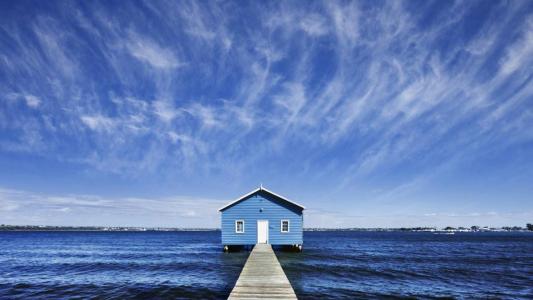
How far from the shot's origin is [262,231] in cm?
3148

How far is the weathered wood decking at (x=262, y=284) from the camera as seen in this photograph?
A: 11.6 m

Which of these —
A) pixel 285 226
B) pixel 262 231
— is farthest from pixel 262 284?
pixel 285 226

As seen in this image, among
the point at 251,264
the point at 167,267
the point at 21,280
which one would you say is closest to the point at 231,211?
the point at 167,267

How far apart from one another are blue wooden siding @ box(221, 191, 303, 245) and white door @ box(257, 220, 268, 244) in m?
0.28

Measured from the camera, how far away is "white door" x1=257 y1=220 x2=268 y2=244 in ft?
103

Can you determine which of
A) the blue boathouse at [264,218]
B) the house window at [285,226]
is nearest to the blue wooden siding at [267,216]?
the blue boathouse at [264,218]

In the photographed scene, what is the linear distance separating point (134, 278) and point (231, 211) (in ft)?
38.0

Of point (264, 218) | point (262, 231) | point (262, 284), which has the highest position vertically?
point (264, 218)

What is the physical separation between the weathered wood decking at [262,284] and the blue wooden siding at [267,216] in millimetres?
13324

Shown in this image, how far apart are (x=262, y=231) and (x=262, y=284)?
1852 cm

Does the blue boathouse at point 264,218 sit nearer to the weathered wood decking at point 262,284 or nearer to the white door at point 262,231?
the white door at point 262,231

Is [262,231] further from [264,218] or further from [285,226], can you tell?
[285,226]

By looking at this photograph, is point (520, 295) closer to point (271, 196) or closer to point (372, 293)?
point (372, 293)

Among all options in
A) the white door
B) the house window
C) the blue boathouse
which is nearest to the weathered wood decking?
the white door
